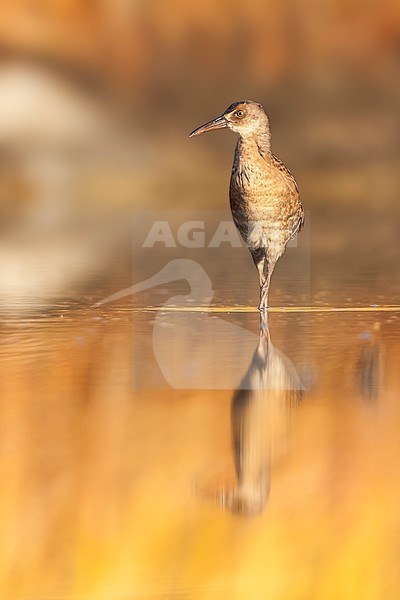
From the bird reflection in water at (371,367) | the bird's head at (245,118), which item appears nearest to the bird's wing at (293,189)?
the bird's head at (245,118)

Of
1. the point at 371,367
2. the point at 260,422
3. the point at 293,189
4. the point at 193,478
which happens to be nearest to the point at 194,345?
the point at 371,367

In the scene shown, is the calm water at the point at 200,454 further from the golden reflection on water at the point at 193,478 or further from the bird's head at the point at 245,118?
the bird's head at the point at 245,118

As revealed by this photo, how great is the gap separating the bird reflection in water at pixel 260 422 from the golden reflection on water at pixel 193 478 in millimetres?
12

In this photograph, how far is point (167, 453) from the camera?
4348mm

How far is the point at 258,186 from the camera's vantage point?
25.3 feet

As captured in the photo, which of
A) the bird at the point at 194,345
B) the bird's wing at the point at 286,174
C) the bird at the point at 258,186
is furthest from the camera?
the bird's wing at the point at 286,174

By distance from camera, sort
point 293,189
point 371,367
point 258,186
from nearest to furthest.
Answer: point 371,367, point 258,186, point 293,189

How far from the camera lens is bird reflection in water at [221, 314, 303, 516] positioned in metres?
3.87

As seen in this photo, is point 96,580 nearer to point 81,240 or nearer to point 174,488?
point 174,488

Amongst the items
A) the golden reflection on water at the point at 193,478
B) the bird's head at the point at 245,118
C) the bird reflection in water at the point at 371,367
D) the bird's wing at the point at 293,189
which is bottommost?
the golden reflection on water at the point at 193,478

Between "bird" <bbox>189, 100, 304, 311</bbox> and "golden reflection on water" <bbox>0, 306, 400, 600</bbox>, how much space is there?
1.49 m

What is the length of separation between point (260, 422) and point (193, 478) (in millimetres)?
756

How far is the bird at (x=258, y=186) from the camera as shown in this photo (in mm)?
7734

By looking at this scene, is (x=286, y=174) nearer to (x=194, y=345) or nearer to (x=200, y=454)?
(x=194, y=345)
